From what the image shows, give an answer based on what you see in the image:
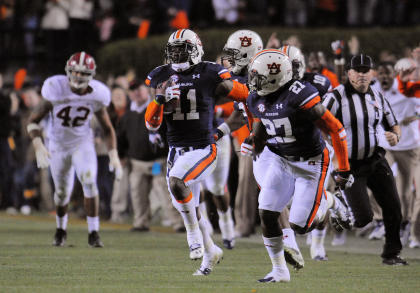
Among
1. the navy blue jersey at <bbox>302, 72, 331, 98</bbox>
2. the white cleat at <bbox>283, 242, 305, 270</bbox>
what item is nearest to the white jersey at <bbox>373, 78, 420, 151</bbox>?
the navy blue jersey at <bbox>302, 72, 331, 98</bbox>

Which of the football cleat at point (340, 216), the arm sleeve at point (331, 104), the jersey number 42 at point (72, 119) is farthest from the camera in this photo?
the jersey number 42 at point (72, 119)

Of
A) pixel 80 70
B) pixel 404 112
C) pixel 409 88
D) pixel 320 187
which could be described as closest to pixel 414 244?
pixel 404 112

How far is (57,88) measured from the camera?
414 inches

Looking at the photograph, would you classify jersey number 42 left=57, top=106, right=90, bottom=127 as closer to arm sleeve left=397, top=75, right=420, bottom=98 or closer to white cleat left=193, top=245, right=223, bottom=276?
white cleat left=193, top=245, right=223, bottom=276

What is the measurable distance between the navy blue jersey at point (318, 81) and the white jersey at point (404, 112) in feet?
5.18

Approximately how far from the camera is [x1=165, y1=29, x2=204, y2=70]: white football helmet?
8117 millimetres

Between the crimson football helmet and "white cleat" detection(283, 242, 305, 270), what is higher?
the crimson football helmet

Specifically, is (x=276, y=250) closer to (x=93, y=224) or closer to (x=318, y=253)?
(x=318, y=253)

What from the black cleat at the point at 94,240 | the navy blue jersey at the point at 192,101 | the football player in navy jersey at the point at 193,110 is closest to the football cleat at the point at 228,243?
the black cleat at the point at 94,240

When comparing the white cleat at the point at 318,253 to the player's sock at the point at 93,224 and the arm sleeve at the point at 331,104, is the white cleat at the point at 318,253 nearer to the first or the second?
the arm sleeve at the point at 331,104

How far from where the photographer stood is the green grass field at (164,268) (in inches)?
286

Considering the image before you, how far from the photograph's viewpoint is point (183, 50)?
811 centimetres

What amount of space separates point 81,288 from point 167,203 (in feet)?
20.6

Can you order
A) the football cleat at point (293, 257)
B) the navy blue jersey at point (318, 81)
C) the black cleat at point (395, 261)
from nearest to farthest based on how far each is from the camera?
the football cleat at point (293, 257) → the black cleat at point (395, 261) → the navy blue jersey at point (318, 81)
